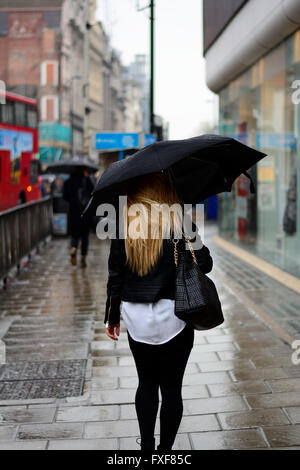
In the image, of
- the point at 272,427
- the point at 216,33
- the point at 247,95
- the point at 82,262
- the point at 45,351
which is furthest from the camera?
the point at 216,33

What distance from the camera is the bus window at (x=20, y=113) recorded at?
877 inches

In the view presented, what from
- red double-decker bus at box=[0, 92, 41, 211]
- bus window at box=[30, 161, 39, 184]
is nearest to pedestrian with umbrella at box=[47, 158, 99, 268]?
red double-decker bus at box=[0, 92, 41, 211]

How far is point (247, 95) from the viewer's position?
1359 cm

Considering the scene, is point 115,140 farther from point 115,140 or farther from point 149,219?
point 149,219

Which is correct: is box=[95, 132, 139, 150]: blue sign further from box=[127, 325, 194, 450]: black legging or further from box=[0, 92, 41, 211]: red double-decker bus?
box=[127, 325, 194, 450]: black legging

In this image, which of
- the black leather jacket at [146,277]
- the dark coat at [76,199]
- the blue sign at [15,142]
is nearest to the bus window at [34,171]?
the blue sign at [15,142]

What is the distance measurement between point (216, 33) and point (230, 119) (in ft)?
6.46

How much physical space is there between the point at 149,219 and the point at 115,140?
20.1m

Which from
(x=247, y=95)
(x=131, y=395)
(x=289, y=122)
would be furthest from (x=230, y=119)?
(x=131, y=395)

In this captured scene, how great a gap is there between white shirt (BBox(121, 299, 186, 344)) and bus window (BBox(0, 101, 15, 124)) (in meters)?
18.4

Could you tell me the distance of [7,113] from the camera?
21281 mm

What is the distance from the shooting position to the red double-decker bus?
21486 millimetres
